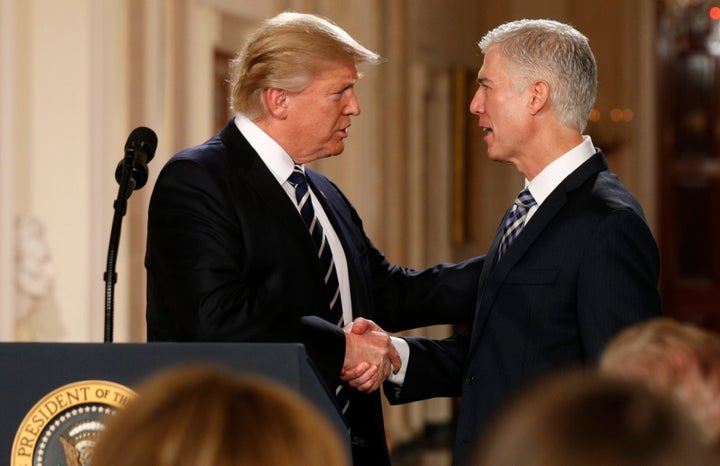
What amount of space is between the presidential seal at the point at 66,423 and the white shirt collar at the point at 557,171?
1.31 metres

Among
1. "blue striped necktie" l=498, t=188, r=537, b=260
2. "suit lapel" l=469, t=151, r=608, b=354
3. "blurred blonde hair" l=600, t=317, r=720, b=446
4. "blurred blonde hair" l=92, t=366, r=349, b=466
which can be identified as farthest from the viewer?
"blue striped necktie" l=498, t=188, r=537, b=260

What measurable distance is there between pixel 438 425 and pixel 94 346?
9.38 m

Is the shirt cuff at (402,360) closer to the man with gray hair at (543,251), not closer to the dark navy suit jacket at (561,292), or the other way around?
the man with gray hair at (543,251)

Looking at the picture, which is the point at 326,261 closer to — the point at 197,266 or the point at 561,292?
the point at 197,266

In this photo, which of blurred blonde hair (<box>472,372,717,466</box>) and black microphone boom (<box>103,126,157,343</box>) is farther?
black microphone boom (<box>103,126,157,343</box>)

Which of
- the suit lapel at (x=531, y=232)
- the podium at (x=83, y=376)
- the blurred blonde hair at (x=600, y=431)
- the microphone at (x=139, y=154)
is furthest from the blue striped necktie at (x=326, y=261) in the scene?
the blurred blonde hair at (x=600, y=431)

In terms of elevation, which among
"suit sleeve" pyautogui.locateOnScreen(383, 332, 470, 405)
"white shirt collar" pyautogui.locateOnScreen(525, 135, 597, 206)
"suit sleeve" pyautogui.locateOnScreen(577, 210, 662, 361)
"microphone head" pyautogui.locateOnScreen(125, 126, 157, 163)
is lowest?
"suit sleeve" pyautogui.locateOnScreen(383, 332, 470, 405)

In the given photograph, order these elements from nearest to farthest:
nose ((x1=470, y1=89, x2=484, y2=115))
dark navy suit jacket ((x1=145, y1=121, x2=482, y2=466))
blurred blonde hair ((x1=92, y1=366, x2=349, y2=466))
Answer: blurred blonde hair ((x1=92, y1=366, x2=349, y2=466)) → dark navy suit jacket ((x1=145, y1=121, x2=482, y2=466)) → nose ((x1=470, y1=89, x2=484, y2=115))

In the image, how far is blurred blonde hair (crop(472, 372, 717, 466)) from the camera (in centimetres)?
90

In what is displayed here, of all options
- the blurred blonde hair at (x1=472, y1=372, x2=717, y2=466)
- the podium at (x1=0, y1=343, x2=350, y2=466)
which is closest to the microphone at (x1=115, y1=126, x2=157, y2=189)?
the podium at (x1=0, y1=343, x2=350, y2=466)

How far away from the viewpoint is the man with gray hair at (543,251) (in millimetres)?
2830

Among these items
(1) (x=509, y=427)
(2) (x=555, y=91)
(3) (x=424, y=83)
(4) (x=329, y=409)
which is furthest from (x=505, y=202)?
(1) (x=509, y=427)

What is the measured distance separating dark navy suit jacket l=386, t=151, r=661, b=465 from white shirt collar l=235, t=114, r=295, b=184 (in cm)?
59

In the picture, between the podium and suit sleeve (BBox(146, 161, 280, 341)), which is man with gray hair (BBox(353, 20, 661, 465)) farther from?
the podium
